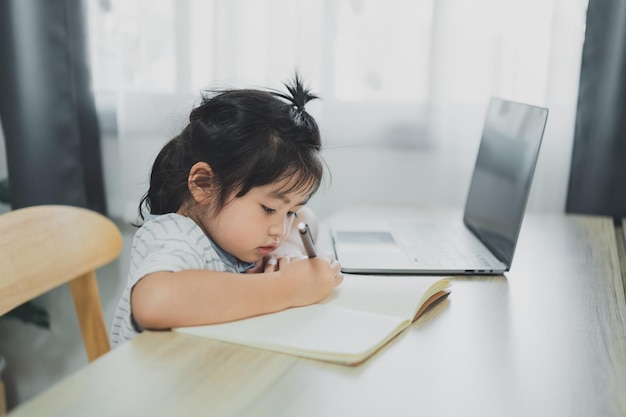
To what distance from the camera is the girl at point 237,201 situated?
0.90 m

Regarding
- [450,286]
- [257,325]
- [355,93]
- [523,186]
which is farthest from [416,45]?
[257,325]

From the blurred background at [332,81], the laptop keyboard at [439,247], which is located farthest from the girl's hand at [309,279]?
the blurred background at [332,81]

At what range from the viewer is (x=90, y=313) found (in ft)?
4.24

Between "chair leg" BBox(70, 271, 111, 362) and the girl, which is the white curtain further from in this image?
the girl

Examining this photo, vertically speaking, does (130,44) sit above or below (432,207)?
above

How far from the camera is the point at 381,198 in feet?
6.20

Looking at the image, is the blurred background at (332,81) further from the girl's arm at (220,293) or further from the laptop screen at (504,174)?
the girl's arm at (220,293)

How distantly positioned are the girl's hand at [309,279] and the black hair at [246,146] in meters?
0.12

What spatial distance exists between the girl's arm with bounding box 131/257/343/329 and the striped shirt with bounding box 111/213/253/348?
0.03m

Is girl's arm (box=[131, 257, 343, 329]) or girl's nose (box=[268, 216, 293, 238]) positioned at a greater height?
girl's nose (box=[268, 216, 293, 238])

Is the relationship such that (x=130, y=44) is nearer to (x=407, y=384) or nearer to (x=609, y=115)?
(x=609, y=115)

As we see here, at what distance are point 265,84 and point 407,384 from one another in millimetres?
1285

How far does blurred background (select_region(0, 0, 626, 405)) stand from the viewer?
171 centimetres

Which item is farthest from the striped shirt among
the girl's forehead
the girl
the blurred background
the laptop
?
the blurred background
